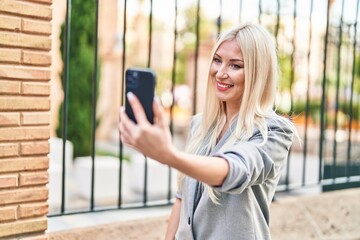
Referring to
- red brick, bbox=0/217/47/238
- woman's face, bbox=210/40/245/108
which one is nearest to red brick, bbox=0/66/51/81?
red brick, bbox=0/217/47/238

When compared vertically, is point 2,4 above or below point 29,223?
above

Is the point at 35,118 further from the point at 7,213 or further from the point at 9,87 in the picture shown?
the point at 7,213

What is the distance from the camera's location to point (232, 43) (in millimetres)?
1903

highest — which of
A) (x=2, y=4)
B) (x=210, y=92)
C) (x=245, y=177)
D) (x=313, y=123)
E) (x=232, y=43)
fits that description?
(x=2, y=4)

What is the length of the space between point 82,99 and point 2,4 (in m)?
8.36

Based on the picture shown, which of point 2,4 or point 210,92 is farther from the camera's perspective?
point 2,4

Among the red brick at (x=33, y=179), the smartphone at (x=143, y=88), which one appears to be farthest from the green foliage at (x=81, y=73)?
the smartphone at (x=143, y=88)

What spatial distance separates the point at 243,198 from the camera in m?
1.87

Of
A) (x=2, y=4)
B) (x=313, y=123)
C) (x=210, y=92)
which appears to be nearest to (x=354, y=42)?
(x=210, y=92)

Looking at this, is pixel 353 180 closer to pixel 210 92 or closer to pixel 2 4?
pixel 210 92

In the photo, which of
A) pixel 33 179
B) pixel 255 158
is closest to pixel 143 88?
pixel 255 158

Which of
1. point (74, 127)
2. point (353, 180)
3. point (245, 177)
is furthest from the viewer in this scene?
point (74, 127)

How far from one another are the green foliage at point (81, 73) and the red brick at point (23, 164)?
7.75 meters

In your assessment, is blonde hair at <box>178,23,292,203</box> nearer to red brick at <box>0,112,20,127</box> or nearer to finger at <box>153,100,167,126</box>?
finger at <box>153,100,167,126</box>
